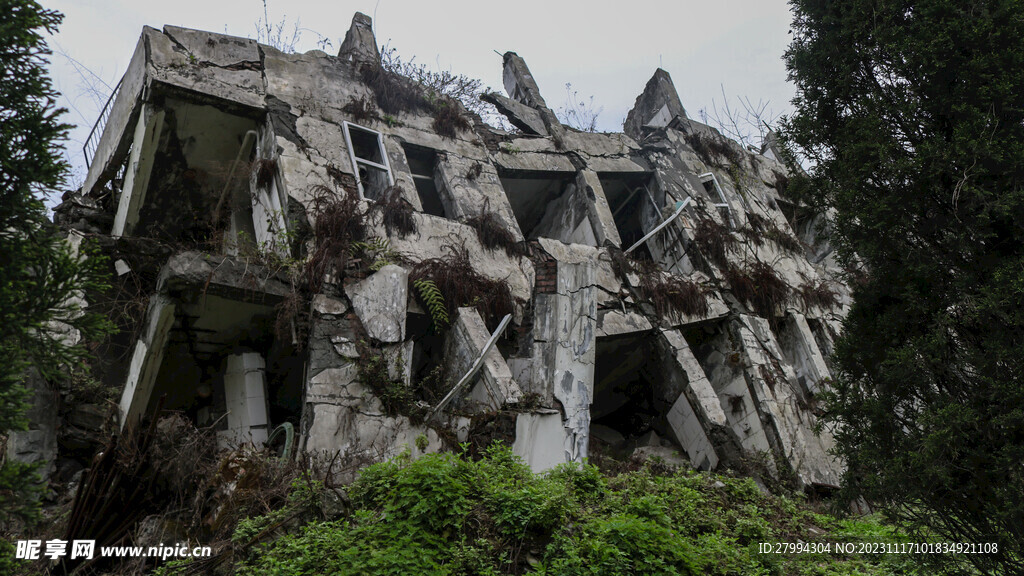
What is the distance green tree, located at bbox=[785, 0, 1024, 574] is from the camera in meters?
4.06

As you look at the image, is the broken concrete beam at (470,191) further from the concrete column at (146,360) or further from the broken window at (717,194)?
the broken window at (717,194)

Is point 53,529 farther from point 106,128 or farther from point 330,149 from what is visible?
point 106,128

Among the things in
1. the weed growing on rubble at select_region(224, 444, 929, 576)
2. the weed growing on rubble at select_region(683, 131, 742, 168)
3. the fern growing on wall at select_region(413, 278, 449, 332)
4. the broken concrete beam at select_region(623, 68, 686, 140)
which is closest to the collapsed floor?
the fern growing on wall at select_region(413, 278, 449, 332)

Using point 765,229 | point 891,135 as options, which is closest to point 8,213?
point 891,135

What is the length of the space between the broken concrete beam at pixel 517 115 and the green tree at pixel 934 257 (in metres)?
7.89

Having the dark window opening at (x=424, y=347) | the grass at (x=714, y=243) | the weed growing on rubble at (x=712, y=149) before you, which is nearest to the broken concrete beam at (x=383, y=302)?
the dark window opening at (x=424, y=347)

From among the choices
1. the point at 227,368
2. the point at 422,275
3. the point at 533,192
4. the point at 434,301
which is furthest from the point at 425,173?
the point at 227,368

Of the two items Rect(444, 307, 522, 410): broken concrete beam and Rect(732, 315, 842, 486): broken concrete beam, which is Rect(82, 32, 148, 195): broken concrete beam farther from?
Rect(732, 315, 842, 486): broken concrete beam

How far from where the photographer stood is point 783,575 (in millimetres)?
5484

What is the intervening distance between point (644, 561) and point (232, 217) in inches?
313

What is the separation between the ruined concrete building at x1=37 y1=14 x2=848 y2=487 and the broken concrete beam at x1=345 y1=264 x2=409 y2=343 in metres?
0.02

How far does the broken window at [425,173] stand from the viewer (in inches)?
440

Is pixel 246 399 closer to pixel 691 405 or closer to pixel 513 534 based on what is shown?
pixel 513 534

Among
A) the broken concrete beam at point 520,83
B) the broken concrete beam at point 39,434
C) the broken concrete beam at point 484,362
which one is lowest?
the broken concrete beam at point 39,434
